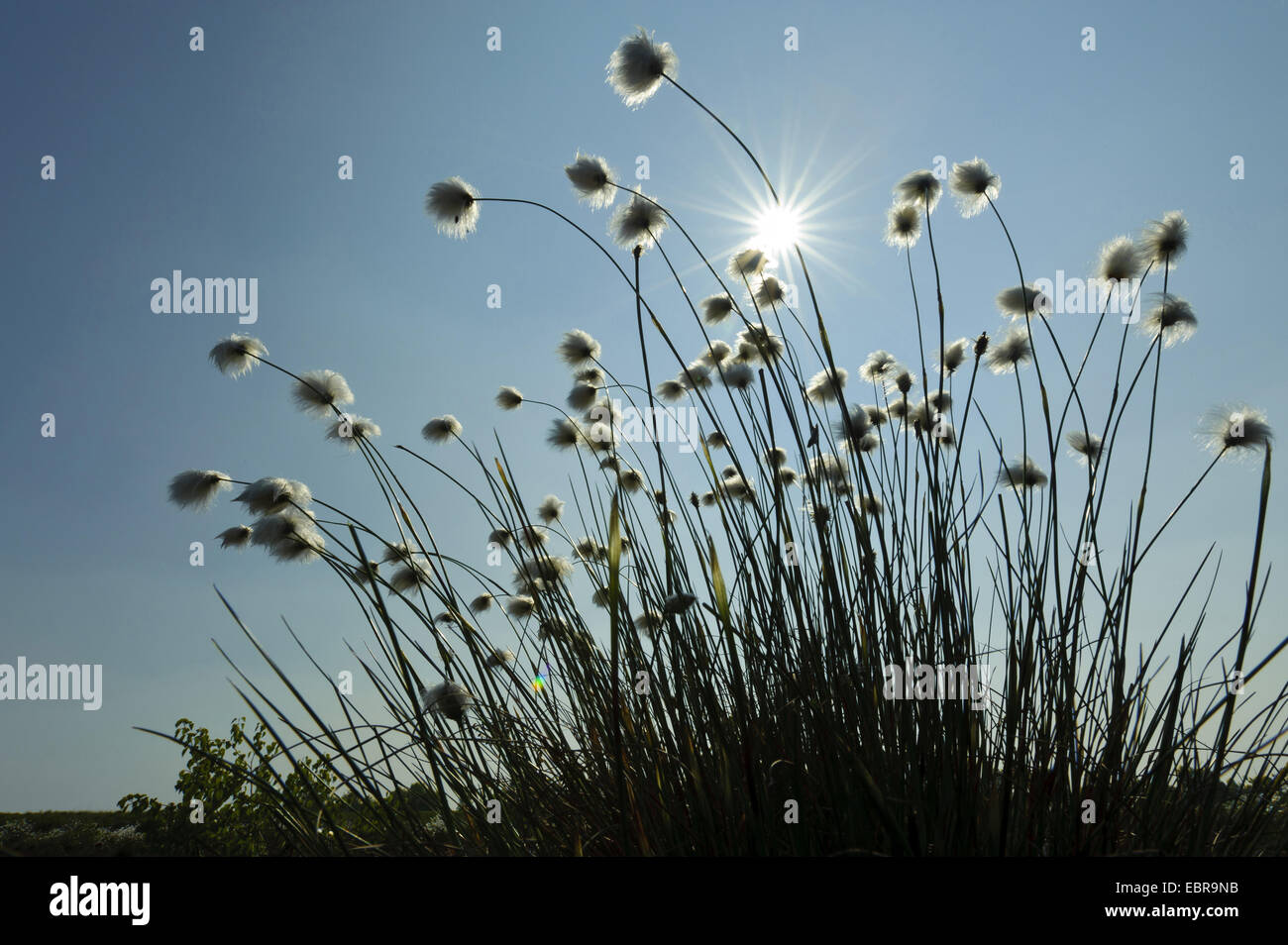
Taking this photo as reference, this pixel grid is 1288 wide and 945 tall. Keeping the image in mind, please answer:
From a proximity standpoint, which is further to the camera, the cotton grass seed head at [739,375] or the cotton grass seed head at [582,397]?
the cotton grass seed head at [582,397]

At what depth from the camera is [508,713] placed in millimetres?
1953

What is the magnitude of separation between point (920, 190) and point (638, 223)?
984mm

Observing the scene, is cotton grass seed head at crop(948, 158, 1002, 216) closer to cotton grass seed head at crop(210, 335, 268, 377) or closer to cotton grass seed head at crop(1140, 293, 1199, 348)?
cotton grass seed head at crop(1140, 293, 1199, 348)

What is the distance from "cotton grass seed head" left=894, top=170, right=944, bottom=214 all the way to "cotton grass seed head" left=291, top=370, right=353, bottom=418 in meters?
2.01

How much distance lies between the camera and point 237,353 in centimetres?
225

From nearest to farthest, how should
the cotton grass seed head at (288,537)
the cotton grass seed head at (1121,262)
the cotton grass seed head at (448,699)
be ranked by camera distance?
1. the cotton grass seed head at (448,699)
2. the cotton grass seed head at (288,537)
3. the cotton grass seed head at (1121,262)

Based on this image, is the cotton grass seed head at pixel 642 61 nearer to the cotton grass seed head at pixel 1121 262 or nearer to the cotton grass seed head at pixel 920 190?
the cotton grass seed head at pixel 920 190

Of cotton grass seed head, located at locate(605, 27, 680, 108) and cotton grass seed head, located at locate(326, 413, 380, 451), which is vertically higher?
cotton grass seed head, located at locate(605, 27, 680, 108)

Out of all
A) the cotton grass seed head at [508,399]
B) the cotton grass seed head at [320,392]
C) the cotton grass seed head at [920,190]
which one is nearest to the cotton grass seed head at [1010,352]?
the cotton grass seed head at [920,190]

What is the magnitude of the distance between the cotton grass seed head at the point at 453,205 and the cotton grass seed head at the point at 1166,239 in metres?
2.12

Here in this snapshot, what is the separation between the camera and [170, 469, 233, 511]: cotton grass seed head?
2104mm

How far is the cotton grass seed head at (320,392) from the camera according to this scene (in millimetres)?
2270

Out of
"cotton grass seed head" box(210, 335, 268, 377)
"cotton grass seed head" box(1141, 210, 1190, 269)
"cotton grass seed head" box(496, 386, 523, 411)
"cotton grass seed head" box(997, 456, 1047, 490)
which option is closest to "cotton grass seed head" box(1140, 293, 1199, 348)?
"cotton grass seed head" box(1141, 210, 1190, 269)
